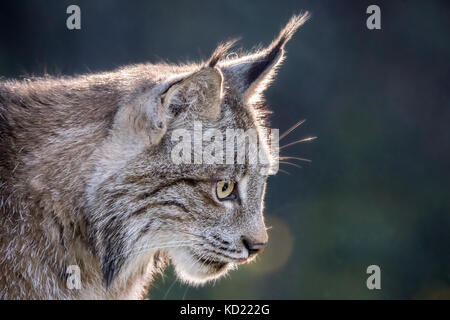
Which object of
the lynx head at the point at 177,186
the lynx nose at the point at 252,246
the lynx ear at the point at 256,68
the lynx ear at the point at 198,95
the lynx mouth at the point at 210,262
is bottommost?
the lynx mouth at the point at 210,262

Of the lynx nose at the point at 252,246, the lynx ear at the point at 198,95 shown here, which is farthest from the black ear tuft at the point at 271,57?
the lynx nose at the point at 252,246

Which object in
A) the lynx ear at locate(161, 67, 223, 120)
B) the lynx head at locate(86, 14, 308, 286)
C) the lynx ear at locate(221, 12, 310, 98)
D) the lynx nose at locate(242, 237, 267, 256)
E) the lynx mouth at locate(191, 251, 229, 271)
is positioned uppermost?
the lynx ear at locate(221, 12, 310, 98)

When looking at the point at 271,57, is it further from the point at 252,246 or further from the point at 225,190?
the point at 252,246

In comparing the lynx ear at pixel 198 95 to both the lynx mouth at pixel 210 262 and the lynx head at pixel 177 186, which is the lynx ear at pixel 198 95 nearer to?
the lynx head at pixel 177 186

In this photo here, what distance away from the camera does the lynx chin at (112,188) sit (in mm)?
2092

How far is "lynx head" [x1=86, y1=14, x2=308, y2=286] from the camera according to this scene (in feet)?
6.88

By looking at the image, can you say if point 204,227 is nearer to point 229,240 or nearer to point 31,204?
point 229,240

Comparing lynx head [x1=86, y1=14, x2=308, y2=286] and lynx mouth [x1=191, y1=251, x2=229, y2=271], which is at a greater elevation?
lynx head [x1=86, y1=14, x2=308, y2=286]

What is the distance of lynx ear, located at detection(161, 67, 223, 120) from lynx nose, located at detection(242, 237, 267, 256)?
1.70ft

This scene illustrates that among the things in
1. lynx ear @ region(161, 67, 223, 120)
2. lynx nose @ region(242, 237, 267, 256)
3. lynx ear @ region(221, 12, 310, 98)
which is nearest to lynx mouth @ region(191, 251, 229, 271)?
lynx nose @ region(242, 237, 267, 256)

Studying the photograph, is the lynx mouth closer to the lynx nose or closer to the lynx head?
the lynx head

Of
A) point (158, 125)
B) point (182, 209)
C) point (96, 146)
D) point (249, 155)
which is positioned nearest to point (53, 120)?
point (96, 146)

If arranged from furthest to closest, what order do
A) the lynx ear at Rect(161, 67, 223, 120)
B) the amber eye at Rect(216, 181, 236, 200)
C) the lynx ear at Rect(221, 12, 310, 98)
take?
1. the lynx ear at Rect(221, 12, 310, 98)
2. the amber eye at Rect(216, 181, 236, 200)
3. the lynx ear at Rect(161, 67, 223, 120)

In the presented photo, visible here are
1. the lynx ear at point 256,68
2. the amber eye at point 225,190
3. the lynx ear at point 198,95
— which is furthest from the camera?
the lynx ear at point 256,68
